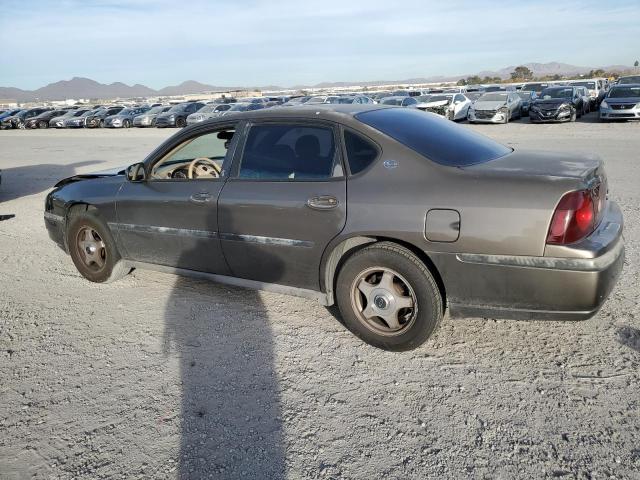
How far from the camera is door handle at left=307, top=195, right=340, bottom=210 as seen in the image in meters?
3.37

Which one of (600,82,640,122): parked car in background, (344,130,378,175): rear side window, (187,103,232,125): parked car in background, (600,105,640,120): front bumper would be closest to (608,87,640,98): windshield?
(600,82,640,122): parked car in background

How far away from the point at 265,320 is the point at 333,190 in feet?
4.10

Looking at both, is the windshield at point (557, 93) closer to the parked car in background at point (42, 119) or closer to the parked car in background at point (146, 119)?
the parked car in background at point (146, 119)

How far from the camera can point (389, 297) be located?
10.9 ft

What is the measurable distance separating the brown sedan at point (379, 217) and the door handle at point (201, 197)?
0.01 m

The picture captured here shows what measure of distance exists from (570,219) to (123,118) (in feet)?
121

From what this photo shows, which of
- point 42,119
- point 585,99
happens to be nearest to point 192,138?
point 585,99

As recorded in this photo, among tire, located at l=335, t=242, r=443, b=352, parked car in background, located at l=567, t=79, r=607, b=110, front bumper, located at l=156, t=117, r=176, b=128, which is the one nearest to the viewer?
tire, located at l=335, t=242, r=443, b=352

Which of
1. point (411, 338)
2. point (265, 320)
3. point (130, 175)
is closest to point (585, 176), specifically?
point (411, 338)

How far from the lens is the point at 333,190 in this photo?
133 inches

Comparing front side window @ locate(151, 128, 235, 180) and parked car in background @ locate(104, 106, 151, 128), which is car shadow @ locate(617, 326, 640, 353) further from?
parked car in background @ locate(104, 106, 151, 128)

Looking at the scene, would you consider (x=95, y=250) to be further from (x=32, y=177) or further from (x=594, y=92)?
(x=594, y=92)

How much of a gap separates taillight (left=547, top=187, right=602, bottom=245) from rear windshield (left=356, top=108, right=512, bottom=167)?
2.29 feet

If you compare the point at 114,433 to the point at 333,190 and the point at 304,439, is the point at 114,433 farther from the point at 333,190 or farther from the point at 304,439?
the point at 333,190
